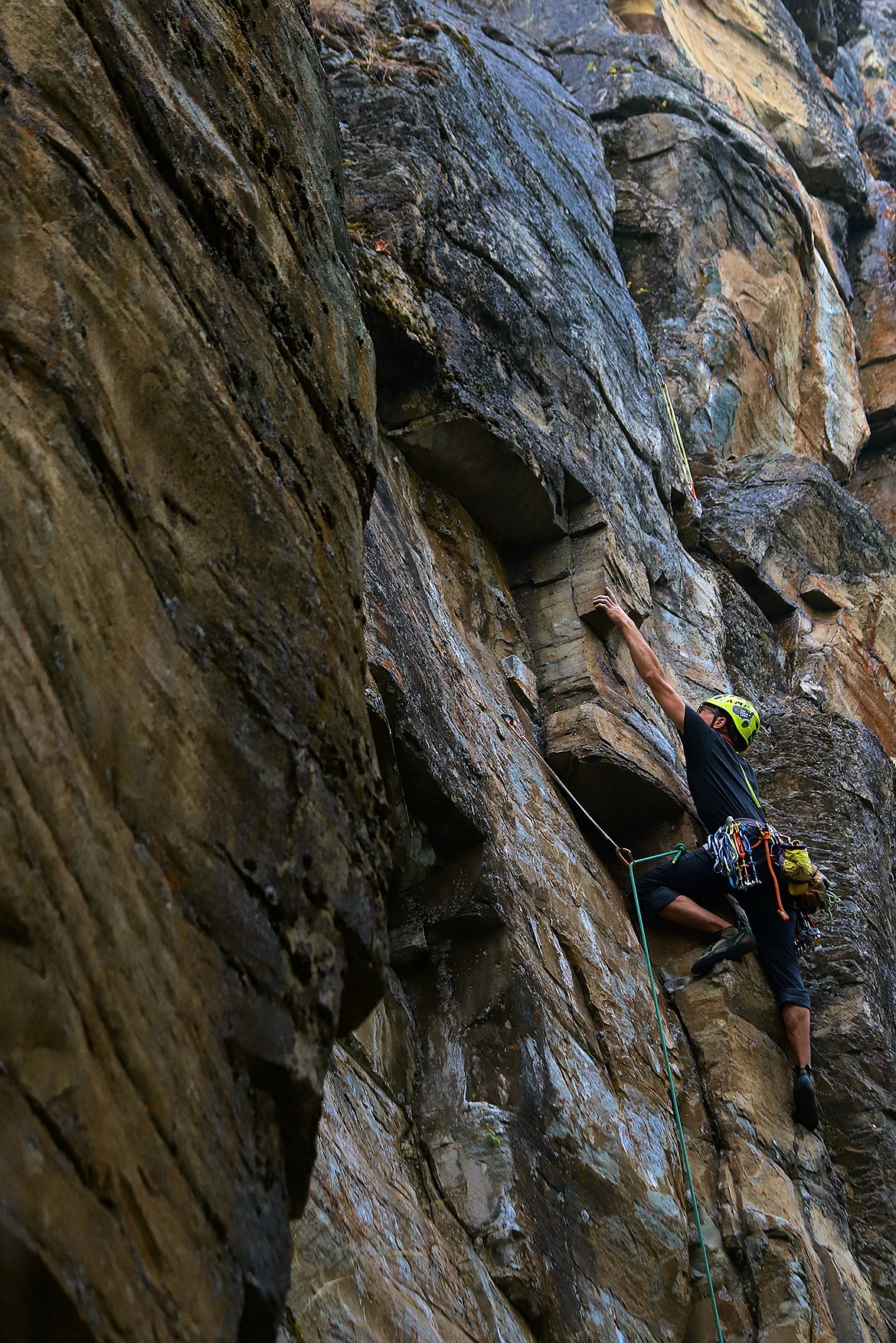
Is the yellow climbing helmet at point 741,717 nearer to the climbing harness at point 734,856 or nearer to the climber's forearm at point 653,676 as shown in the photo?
the climber's forearm at point 653,676

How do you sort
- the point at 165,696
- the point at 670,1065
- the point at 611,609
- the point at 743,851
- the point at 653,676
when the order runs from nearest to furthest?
the point at 165,696 < the point at 670,1065 < the point at 743,851 < the point at 653,676 < the point at 611,609

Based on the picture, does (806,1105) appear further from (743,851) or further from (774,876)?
(743,851)

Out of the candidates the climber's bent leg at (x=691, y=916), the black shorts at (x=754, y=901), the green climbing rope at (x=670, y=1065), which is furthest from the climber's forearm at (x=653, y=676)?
the climber's bent leg at (x=691, y=916)

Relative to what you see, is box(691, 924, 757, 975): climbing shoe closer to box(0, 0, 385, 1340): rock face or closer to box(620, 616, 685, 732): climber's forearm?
box(620, 616, 685, 732): climber's forearm

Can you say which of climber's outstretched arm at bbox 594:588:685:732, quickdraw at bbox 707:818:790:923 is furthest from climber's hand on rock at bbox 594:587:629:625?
quickdraw at bbox 707:818:790:923

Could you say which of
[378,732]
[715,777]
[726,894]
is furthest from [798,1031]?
[378,732]

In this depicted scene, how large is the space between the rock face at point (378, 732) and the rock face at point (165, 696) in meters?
0.01

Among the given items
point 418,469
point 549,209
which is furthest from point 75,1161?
point 549,209

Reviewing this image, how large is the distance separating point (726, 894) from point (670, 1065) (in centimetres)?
132

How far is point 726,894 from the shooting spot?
7020 millimetres

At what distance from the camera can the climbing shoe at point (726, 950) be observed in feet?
21.5

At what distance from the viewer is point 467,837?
5.59 m

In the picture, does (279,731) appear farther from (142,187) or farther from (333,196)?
(333,196)

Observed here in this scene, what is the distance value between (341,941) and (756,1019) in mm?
4127
